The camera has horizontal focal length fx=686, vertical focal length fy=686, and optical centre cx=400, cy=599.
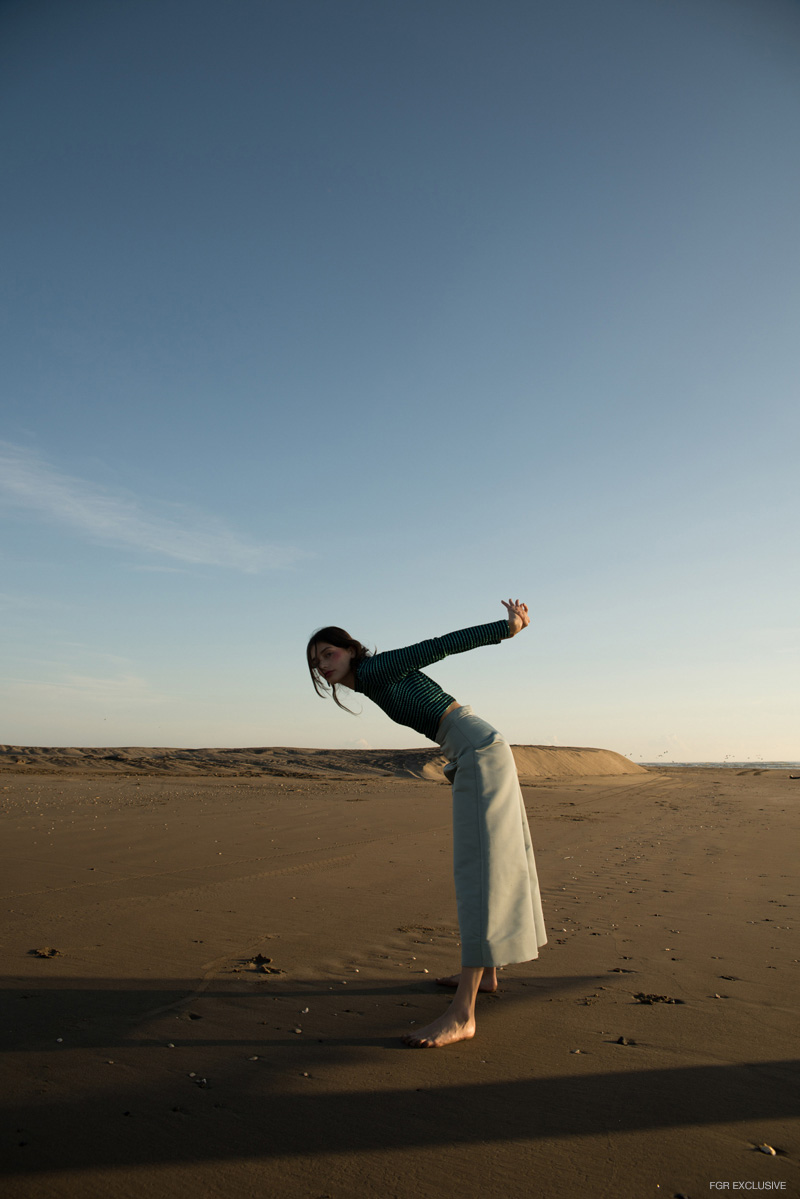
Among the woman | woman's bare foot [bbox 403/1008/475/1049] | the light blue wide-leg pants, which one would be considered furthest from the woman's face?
woman's bare foot [bbox 403/1008/475/1049]

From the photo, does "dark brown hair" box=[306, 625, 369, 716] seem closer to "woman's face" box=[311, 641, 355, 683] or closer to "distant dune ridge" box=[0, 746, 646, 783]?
"woman's face" box=[311, 641, 355, 683]

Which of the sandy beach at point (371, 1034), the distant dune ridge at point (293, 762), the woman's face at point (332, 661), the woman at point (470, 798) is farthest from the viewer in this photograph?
the distant dune ridge at point (293, 762)

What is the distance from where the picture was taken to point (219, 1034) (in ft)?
9.08

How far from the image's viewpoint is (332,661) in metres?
3.20

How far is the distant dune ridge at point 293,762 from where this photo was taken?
23.1m

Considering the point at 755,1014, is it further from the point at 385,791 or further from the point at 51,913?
the point at 385,791

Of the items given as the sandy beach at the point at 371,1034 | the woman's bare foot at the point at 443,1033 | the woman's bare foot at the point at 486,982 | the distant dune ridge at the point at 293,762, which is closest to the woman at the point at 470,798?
the woman's bare foot at the point at 443,1033

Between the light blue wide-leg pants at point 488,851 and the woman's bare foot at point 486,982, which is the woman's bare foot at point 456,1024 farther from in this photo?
the woman's bare foot at point 486,982

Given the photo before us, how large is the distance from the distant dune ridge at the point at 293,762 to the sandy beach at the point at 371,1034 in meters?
17.0

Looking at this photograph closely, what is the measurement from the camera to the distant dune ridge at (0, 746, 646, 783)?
23.1m

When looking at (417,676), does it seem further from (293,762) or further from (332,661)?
(293,762)

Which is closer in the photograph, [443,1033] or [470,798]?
[443,1033]

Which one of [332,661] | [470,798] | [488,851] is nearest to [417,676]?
[332,661]

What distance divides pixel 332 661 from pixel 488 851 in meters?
1.08
